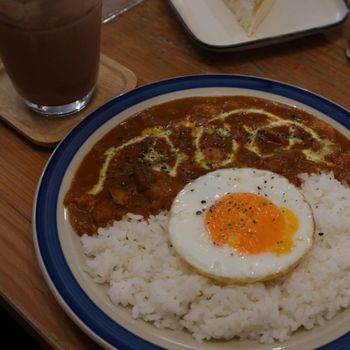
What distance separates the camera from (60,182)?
1.87 meters

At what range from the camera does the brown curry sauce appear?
1.88 m

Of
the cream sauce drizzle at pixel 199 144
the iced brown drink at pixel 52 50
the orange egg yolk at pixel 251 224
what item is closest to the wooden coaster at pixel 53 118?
the iced brown drink at pixel 52 50

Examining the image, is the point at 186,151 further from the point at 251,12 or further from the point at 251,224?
the point at 251,12

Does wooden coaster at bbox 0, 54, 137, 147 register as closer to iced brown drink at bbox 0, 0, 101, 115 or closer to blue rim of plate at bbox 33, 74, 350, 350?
iced brown drink at bbox 0, 0, 101, 115

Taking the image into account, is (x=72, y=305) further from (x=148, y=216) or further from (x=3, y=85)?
(x=3, y=85)

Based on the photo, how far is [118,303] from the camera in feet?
5.23

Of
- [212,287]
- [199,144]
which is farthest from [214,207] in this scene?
[199,144]

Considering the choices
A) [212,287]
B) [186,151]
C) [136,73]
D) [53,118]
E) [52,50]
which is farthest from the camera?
[136,73]

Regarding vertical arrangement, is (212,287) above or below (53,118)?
below

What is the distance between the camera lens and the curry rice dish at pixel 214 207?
158cm

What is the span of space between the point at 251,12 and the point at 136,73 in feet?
2.16

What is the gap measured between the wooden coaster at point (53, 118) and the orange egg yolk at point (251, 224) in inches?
29.5

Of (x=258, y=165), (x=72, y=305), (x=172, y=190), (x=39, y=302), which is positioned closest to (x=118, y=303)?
(x=72, y=305)

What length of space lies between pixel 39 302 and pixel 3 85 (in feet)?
3.55
